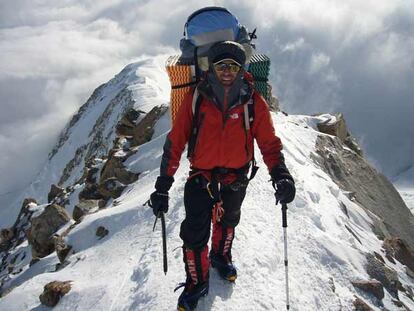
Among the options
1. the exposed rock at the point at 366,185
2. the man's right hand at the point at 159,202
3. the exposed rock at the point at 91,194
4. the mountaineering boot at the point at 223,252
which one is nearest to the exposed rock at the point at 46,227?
the exposed rock at the point at 91,194

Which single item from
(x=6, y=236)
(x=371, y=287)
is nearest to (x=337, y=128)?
(x=371, y=287)

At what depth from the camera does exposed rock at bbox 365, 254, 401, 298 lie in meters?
7.76

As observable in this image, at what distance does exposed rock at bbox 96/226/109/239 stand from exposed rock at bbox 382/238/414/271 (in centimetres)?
602

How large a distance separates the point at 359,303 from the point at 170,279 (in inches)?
106

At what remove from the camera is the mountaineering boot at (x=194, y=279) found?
5.74 m

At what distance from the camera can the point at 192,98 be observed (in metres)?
5.50

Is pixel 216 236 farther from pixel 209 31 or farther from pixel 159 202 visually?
pixel 209 31

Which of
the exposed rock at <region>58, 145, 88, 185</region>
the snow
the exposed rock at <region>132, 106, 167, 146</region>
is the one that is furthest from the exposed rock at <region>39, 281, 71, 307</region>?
the exposed rock at <region>58, 145, 88, 185</region>

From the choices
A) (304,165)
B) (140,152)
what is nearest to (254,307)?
(304,165)

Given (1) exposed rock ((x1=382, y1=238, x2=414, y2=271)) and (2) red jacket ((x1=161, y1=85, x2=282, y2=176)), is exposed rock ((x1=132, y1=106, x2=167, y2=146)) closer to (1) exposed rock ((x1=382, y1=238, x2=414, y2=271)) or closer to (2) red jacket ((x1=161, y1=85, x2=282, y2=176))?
(1) exposed rock ((x1=382, y1=238, x2=414, y2=271))

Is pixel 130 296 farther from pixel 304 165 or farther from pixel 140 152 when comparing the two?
pixel 140 152

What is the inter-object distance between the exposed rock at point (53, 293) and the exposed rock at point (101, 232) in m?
2.05

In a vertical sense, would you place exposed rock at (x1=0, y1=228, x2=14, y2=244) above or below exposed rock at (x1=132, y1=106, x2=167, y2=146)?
below

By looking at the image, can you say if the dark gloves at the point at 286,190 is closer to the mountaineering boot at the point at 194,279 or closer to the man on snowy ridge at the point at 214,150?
the man on snowy ridge at the point at 214,150
